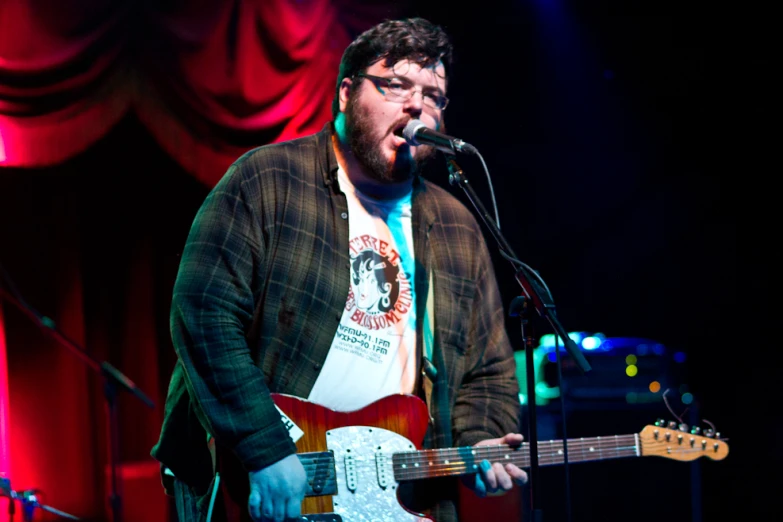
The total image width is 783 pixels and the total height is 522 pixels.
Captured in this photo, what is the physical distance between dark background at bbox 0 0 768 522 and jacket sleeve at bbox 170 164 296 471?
2771 mm

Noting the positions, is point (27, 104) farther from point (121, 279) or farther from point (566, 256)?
point (566, 256)

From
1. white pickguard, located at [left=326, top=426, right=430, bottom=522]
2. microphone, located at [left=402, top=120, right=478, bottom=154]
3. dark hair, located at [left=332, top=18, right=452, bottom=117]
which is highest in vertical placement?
dark hair, located at [left=332, top=18, right=452, bottom=117]

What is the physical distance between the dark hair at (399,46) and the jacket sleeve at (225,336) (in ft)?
2.81

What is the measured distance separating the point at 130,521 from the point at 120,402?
0.68m

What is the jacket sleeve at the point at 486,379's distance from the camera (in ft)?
10.7

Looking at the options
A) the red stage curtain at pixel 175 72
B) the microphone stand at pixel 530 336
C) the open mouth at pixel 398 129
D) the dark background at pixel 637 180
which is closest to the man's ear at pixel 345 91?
the open mouth at pixel 398 129

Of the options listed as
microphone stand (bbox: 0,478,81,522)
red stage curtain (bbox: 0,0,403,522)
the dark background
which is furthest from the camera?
the dark background

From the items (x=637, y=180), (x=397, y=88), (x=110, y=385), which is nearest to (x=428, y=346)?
(x=397, y=88)

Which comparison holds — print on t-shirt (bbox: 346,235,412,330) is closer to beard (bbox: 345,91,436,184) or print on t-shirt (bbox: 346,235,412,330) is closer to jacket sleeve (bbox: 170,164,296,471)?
beard (bbox: 345,91,436,184)

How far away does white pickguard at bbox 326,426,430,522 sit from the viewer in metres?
2.73

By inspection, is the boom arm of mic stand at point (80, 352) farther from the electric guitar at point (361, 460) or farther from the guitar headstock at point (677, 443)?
the guitar headstock at point (677, 443)

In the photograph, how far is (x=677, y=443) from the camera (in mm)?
3664

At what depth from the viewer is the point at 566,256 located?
241 inches

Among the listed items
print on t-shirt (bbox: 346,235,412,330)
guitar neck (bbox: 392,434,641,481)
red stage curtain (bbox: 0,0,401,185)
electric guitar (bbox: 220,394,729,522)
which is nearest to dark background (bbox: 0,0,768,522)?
red stage curtain (bbox: 0,0,401,185)
